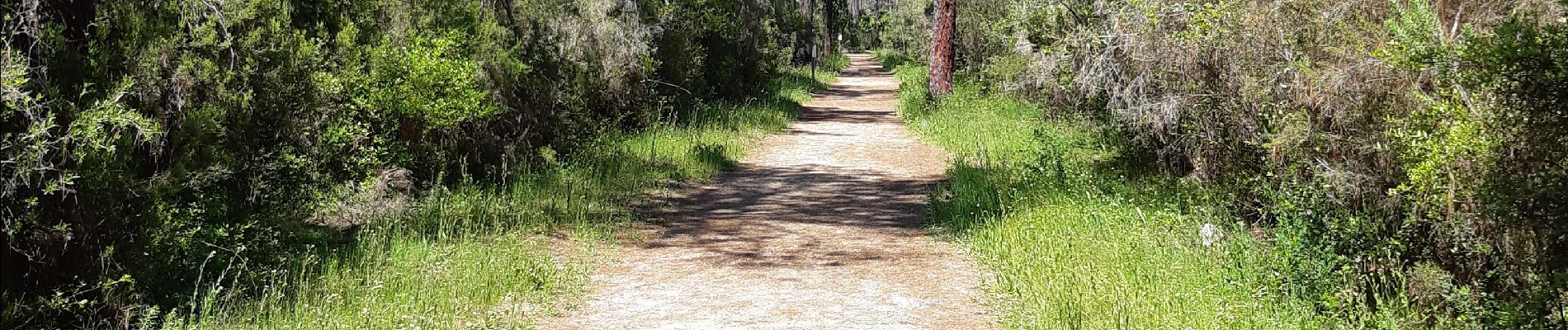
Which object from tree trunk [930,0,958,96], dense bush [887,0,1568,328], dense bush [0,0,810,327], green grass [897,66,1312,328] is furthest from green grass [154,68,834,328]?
tree trunk [930,0,958,96]

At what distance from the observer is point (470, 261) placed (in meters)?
7.58

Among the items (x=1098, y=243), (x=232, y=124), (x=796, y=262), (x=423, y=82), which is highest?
(x=232, y=124)

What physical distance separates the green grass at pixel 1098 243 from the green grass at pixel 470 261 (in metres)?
2.58

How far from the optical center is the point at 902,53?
176 ft

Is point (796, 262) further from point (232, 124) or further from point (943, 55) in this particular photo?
point (943, 55)

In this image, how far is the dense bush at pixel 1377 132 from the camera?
5.17 metres

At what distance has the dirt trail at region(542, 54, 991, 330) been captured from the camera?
667 cm

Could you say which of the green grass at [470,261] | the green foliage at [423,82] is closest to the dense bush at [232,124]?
the green foliage at [423,82]

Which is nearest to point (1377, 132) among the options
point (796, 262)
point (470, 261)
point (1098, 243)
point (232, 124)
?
point (1098, 243)

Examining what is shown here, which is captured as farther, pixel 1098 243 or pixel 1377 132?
pixel 1098 243

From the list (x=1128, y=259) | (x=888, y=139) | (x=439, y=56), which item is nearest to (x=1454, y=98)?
(x=1128, y=259)

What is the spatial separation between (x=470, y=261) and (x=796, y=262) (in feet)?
6.93

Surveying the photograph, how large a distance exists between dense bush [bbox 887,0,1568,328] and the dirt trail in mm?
1879

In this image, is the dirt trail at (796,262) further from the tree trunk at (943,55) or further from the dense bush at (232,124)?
the tree trunk at (943,55)
